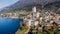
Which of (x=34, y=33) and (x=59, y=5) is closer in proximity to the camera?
(x=34, y=33)

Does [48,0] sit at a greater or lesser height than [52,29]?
greater

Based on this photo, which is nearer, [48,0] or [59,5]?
[59,5]

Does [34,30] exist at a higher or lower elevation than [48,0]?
lower

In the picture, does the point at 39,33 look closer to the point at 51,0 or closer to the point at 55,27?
the point at 55,27

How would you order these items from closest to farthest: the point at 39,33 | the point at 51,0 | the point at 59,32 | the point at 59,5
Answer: the point at 59,32
the point at 39,33
the point at 59,5
the point at 51,0

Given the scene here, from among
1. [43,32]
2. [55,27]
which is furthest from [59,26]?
[43,32]

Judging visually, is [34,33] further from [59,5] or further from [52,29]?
[59,5]

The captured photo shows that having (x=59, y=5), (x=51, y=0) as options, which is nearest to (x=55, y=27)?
(x=59, y=5)

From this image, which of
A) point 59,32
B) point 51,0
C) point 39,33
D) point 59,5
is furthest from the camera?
point 51,0
